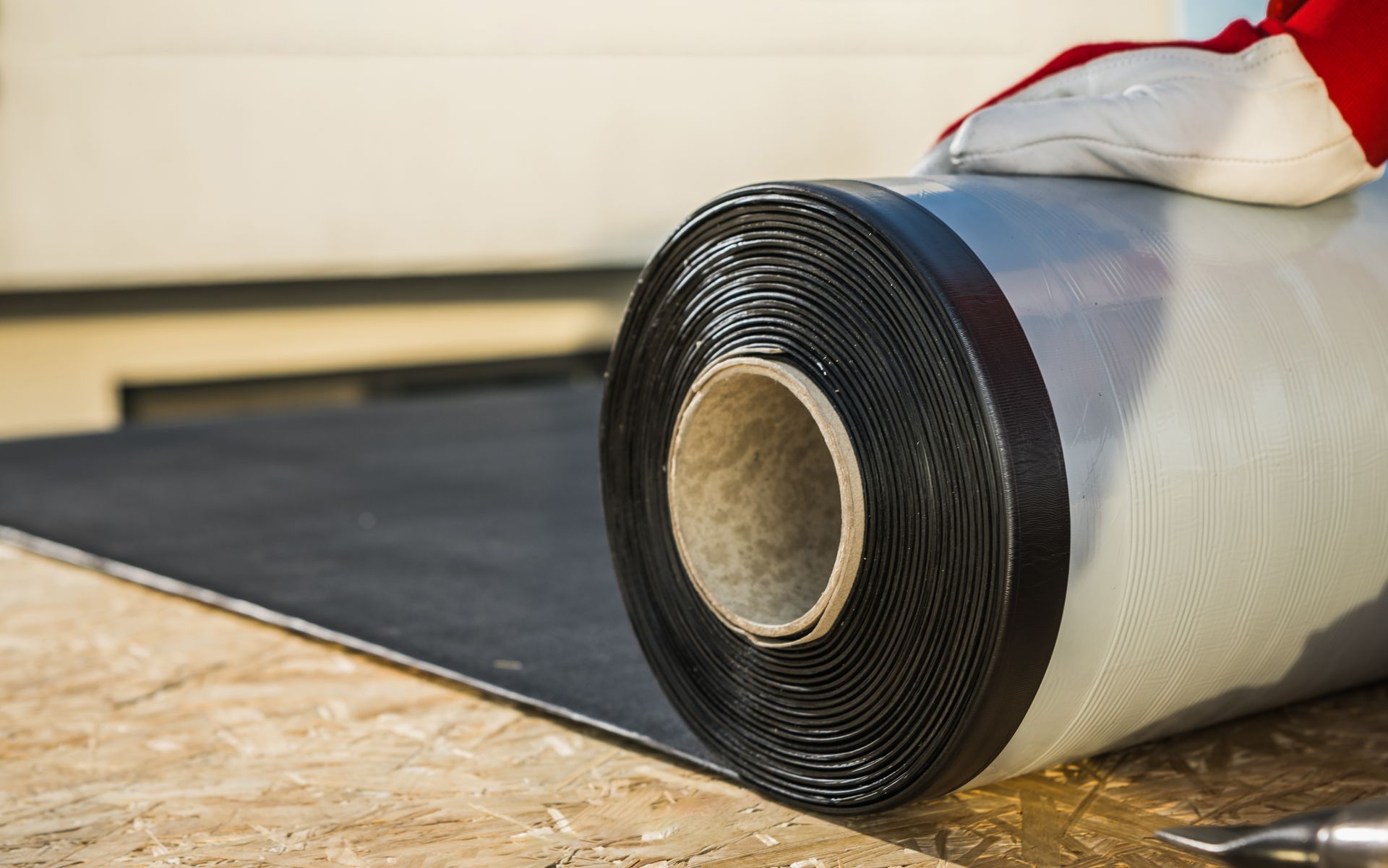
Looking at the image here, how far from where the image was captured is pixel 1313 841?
944 mm

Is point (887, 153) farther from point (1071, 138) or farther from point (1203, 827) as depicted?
point (1203, 827)

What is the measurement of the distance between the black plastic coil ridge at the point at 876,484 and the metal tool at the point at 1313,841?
178 mm

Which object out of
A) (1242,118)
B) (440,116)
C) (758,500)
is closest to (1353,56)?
(1242,118)

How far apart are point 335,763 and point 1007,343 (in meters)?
0.83

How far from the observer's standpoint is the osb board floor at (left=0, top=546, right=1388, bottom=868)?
122 cm

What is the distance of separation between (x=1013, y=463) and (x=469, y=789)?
0.65 metres

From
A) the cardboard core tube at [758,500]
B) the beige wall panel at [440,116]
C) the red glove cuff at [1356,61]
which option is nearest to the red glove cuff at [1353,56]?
the red glove cuff at [1356,61]

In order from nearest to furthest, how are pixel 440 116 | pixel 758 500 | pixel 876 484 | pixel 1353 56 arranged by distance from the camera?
pixel 876 484
pixel 1353 56
pixel 758 500
pixel 440 116

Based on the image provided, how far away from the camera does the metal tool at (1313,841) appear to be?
92 centimetres

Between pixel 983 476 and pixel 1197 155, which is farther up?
pixel 1197 155

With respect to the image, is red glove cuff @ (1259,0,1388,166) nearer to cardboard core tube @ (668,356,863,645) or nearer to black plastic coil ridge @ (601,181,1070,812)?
black plastic coil ridge @ (601,181,1070,812)

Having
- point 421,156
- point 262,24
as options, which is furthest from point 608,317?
point 262,24

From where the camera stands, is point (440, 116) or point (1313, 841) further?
point (440, 116)

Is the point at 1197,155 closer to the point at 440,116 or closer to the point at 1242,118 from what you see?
the point at 1242,118
